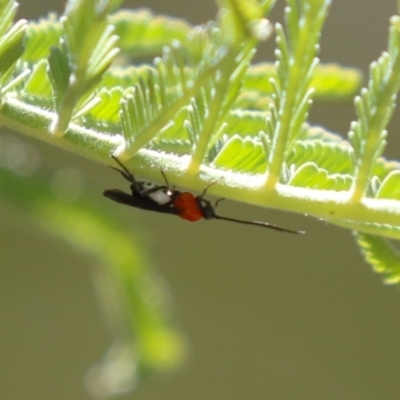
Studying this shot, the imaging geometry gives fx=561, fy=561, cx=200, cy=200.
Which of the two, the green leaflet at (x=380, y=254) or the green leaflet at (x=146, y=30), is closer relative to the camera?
A: the green leaflet at (x=380, y=254)

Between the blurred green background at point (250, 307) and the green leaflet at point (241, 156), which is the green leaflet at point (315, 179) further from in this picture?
the blurred green background at point (250, 307)

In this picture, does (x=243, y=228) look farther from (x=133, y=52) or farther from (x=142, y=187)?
(x=142, y=187)

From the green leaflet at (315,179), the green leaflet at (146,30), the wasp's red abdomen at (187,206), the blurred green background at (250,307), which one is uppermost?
the green leaflet at (146,30)

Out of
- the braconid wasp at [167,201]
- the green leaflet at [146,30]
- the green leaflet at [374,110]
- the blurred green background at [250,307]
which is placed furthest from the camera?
the blurred green background at [250,307]

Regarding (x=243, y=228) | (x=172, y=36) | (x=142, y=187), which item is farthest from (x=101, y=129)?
(x=243, y=228)

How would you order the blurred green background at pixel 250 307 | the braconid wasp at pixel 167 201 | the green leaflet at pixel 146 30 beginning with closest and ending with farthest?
the braconid wasp at pixel 167 201
the green leaflet at pixel 146 30
the blurred green background at pixel 250 307

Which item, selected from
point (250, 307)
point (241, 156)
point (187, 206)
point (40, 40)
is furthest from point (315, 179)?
point (250, 307)

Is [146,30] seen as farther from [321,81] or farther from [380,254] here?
[380,254]

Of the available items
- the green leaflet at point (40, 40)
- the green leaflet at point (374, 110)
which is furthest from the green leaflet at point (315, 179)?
the green leaflet at point (40, 40)
